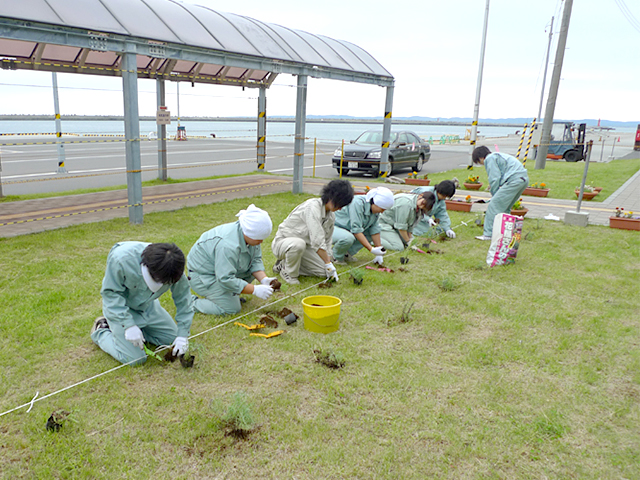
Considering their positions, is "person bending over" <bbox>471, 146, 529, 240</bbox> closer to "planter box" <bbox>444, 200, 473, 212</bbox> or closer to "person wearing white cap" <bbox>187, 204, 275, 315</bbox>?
"planter box" <bbox>444, 200, 473, 212</bbox>

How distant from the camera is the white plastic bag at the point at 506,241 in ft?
20.0

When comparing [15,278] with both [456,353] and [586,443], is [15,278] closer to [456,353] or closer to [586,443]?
[456,353]

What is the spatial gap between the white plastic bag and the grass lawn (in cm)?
76

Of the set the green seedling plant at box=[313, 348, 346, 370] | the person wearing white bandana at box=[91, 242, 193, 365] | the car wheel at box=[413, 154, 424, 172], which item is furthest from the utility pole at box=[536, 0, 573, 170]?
the person wearing white bandana at box=[91, 242, 193, 365]

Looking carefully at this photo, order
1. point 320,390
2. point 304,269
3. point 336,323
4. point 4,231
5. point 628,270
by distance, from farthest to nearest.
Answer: point 4,231, point 628,270, point 304,269, point 336,323, point 320,390

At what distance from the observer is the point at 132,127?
24.5ft

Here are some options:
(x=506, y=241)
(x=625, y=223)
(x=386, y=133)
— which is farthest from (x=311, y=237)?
(x=386, y=133)

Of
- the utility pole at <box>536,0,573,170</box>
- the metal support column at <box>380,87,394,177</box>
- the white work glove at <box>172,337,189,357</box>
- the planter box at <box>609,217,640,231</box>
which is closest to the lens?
the white work glove at <box>172,337,189,357</box>

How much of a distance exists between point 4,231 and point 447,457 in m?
7.01

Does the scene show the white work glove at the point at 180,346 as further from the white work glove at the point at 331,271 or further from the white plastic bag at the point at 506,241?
the white plastic bag at the point at 506,241

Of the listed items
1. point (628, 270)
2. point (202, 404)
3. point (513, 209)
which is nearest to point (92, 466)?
point (202, 404)

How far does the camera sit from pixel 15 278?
200 inches

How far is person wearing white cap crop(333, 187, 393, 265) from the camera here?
5645 mm

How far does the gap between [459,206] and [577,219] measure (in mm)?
2233
